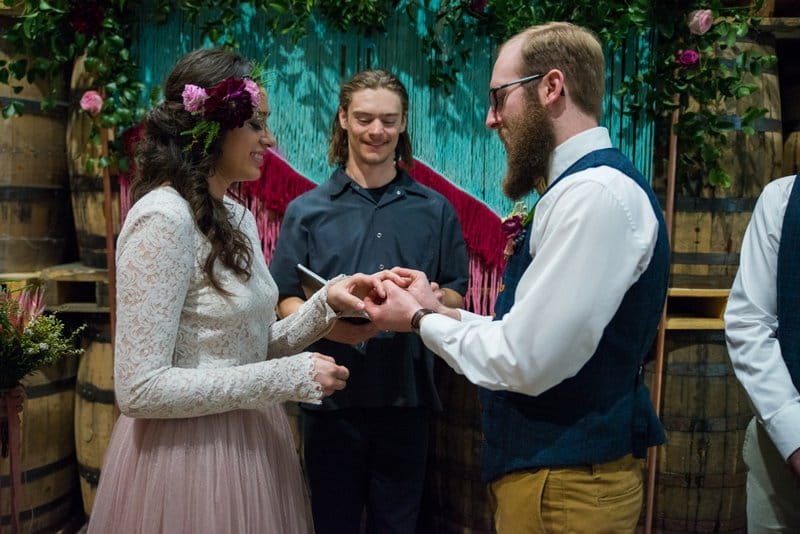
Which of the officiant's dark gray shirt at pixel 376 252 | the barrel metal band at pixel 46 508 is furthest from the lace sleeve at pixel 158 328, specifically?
the barrel metal band at pixel 46 508

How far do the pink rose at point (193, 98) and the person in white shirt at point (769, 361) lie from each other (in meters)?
1.31

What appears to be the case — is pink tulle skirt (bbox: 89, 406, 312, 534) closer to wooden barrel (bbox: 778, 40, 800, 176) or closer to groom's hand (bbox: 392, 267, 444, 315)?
groom's hand (bbox: 392, 267, 444, 315)

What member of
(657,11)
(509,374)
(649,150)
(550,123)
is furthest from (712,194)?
(509,374)

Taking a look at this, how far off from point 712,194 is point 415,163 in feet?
3.63

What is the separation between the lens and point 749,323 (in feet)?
5.60

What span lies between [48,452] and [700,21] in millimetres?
2917

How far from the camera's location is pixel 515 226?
2.02m

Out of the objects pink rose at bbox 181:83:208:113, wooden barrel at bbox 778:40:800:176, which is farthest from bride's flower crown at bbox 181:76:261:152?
wooden barrel at bbox 778:40:800:176

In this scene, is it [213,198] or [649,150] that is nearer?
[213,198]

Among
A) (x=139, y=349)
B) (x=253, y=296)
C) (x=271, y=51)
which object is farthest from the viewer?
(x=271, y=51)

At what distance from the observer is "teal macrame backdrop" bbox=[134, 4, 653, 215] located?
9.11 feet

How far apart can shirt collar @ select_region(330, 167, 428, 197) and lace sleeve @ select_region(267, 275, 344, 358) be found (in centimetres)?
56

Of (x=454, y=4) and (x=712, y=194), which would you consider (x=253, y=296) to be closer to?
(x=454, y=4)

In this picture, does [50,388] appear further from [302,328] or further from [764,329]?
[764,329]
